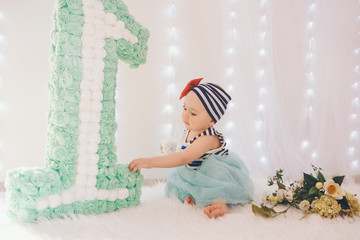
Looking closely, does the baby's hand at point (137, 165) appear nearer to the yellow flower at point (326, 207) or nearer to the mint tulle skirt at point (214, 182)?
the mint tulle skirt at point (214, 182)

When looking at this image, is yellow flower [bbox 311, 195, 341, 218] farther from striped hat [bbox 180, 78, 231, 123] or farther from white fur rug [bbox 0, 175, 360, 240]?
striped hat [bbox 180, 78, 231, 123]

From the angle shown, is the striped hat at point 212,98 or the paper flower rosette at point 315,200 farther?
the striped hat at point 212,98

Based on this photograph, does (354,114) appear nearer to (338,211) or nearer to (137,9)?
(338,211)

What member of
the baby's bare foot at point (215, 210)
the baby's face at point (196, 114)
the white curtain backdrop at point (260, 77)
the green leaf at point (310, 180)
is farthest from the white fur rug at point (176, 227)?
the white curtain backdrop at point (260, 77)

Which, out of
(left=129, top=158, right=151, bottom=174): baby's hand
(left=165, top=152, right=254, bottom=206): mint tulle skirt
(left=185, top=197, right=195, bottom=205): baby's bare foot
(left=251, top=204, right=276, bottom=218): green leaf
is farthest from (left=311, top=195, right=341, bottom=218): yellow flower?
(left=129, top=158, right=151, bottom=174): baby's hand

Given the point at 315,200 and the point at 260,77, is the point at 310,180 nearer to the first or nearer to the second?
the point at 315,200

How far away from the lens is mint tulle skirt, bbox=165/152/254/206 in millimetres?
1241

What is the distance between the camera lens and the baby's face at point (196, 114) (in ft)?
4.48

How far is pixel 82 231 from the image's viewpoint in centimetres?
95

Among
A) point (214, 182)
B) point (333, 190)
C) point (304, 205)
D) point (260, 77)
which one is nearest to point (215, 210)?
point (214, 182)

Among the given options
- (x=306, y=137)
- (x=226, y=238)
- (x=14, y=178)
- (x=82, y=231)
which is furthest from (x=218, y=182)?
(x=306, y=137)

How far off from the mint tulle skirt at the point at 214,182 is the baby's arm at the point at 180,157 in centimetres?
6

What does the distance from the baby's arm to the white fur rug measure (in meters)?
0.18

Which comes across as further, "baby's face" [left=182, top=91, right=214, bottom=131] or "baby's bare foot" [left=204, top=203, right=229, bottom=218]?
"baby's face" [left=182, top=91, right=214, bottom=131]
